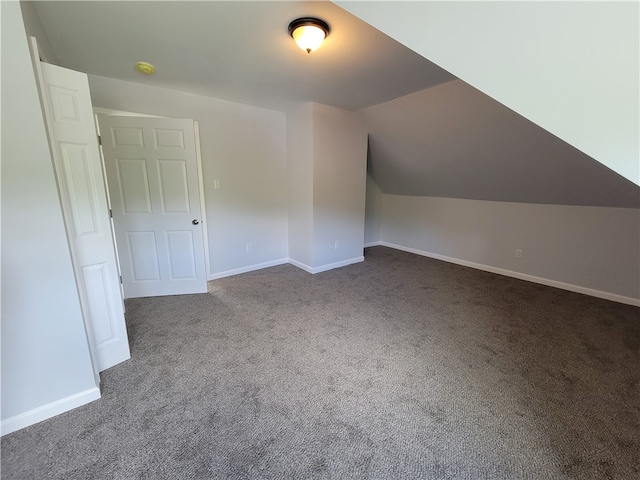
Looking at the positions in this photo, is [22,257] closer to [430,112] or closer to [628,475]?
[628,475]

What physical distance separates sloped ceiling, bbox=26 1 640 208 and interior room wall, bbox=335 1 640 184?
105 centimetres

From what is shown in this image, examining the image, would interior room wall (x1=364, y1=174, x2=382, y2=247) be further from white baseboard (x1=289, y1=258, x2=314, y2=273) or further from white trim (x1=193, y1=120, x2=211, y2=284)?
white trim (x1=193, y1=120, x2=211, y2=284)

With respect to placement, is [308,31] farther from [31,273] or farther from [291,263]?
[291,263]

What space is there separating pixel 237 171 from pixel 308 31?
2270mm

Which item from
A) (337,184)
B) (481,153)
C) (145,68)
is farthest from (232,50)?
(481,153)

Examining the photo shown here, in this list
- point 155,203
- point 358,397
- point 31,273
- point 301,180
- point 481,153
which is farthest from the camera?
point 301,180

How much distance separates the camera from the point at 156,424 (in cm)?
151

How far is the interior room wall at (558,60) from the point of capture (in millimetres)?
713

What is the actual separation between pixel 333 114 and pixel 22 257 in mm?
3424

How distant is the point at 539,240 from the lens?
3.60m

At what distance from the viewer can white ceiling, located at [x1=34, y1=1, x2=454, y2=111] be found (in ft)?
5.59

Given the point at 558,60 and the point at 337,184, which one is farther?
the point at 337,184

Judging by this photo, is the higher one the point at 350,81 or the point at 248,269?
the point at 350,81

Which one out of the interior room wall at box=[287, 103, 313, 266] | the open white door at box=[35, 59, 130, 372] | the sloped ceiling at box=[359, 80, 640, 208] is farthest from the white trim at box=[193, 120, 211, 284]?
the sloped ceiling at box=[359, 80, 640, 208]
